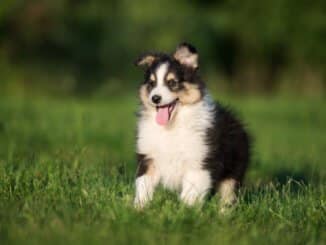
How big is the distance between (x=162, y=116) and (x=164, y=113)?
4 cm

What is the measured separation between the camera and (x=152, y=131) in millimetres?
7492

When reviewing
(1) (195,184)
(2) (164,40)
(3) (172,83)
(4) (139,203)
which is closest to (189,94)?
(3) (172,83)

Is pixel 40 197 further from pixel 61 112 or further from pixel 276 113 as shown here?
pixel 276 113

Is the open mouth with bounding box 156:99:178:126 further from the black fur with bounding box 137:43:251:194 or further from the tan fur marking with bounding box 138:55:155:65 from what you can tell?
the tan fur marking with bounding box 138:55:155:65

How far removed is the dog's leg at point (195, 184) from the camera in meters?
7.01

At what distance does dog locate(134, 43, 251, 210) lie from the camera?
730 centimetres

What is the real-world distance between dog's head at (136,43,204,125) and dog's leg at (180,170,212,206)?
0.58m

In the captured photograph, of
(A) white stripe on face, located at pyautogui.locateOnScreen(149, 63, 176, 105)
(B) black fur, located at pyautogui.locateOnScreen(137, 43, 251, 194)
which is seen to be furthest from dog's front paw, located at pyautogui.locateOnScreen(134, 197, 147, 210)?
(A) white stripe on face, located at pyautogui.locateOnScreen(149, 63, 176, 105)

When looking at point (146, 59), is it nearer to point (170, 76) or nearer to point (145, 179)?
point (170, 76)

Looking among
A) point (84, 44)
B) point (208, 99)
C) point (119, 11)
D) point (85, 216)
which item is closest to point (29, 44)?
point (84, 44)

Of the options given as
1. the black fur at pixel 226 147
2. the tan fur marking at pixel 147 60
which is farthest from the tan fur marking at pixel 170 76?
the black fur at pixel 226 147

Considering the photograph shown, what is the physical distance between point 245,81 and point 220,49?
5.63ft

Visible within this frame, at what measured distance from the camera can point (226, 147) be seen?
7734 mm

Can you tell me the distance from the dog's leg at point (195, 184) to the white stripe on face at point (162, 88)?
0.68m
